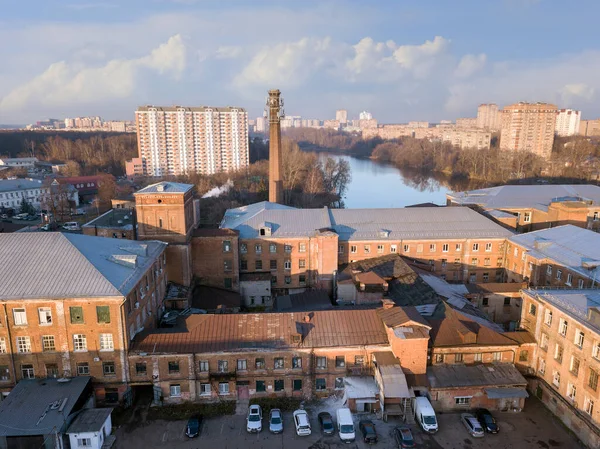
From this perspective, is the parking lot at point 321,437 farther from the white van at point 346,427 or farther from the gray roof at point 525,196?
the gray roof at point 525,196

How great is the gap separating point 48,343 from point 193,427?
337 inches

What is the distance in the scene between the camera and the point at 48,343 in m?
23.0

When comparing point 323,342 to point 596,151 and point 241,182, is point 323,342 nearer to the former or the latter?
point 241,182

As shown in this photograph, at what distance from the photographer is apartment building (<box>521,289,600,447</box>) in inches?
792

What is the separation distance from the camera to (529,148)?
127m

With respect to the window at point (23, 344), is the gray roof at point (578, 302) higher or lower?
higher

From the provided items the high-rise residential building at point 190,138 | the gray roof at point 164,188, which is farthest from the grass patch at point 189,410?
the high-rise residential building at point 190,138

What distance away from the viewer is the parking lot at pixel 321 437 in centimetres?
2098

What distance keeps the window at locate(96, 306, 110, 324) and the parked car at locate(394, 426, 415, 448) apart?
1526 centimetres

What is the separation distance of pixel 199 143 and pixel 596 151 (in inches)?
3903

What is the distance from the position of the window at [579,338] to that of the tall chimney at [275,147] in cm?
4209

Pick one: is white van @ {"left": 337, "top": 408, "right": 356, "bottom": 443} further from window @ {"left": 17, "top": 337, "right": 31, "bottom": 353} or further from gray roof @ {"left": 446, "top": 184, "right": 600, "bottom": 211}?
gray roof @ {"left": 446, "top": 184, "right": 600, "bottom": 211}

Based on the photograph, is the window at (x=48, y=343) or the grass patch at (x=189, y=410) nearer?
the window at (x=48, y=343)

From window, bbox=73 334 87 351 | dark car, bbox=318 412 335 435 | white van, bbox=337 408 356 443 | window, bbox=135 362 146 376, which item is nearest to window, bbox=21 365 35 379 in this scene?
window, bbox=73 334 87 351
